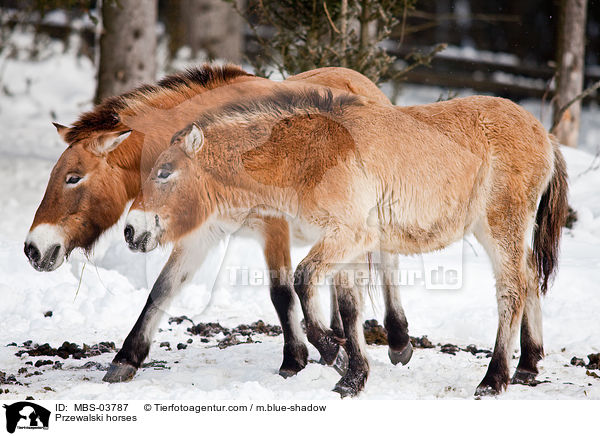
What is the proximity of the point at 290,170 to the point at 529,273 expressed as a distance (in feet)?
5.47

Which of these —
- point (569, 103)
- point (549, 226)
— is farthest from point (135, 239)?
point (569, 103)

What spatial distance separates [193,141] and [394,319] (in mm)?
1926

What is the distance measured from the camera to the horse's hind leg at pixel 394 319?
4645 mm

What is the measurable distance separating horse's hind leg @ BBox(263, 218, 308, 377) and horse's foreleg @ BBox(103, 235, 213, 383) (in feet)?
1.41

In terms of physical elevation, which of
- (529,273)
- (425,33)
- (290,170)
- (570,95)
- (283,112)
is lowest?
(529,273)

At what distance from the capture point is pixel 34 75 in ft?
46.5

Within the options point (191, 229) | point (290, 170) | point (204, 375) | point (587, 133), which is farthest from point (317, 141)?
point (587, 133)

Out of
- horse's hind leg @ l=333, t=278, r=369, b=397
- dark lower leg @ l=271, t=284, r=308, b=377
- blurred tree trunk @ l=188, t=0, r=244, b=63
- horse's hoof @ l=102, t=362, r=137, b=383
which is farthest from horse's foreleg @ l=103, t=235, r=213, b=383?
blurred tree trunk @ l=188, t=0, r=244, b=63

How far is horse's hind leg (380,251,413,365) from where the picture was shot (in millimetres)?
4645

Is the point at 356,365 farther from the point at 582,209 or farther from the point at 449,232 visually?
the point at 582,209

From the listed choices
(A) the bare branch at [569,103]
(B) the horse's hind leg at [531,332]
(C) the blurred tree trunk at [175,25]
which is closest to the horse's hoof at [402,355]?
(B) the horse's hind leg at [531,332]

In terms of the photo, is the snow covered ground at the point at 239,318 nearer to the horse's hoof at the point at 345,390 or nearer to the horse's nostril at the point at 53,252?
the horse's hoof at the point at 345,390

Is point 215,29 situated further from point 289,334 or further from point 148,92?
point 289,334

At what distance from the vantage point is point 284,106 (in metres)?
4.05
